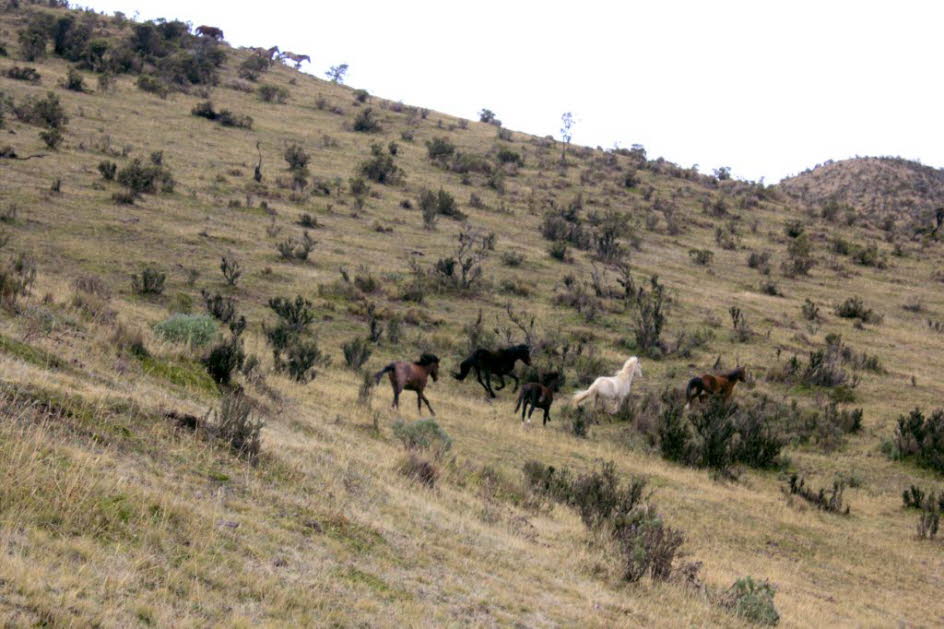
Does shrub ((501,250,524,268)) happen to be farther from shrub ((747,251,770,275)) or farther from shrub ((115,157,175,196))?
shrub ((115,157,175,196))

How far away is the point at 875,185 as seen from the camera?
7794cm

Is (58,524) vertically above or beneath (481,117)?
beneath

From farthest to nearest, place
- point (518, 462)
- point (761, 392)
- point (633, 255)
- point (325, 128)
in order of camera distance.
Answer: point (325, 128), point (633, 255), point (761, 392), point (518, 462)

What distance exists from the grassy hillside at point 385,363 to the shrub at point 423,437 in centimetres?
52

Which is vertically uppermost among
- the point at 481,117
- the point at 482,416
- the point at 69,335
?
the point at 481,117

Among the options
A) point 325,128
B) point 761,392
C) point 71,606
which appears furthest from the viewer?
point 325,128

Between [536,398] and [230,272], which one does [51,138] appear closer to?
[230,272]

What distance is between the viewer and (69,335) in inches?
399

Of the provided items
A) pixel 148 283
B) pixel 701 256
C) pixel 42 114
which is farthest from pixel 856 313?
pixel 42 114

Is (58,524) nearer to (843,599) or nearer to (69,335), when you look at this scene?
(69,335)

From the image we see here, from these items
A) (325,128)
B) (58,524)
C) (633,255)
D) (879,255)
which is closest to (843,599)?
(58,524)

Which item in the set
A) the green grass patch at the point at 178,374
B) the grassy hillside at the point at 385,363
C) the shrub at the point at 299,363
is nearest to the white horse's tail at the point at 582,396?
the grassy hillside at the point at 385,363

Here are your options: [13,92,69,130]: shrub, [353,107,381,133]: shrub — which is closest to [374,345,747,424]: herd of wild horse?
[13,92,69,130]: shrub

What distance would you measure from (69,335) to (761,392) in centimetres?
1683
